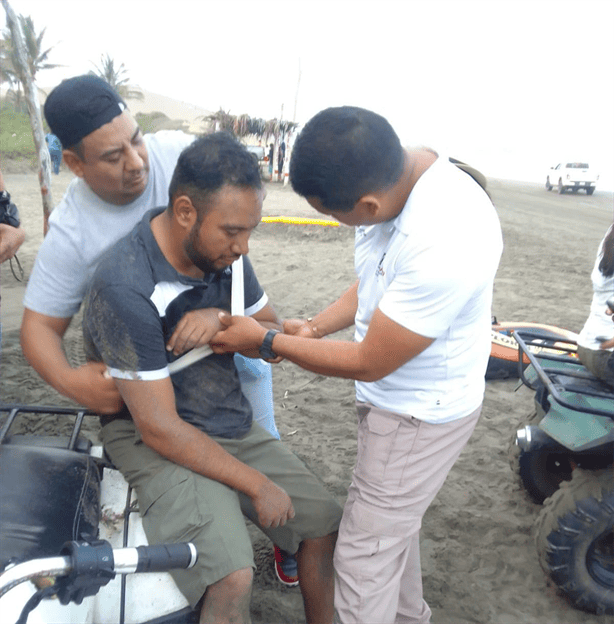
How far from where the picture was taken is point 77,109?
2.12m

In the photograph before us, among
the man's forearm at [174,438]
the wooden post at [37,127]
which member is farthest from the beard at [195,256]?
the wooden post at [37,127]

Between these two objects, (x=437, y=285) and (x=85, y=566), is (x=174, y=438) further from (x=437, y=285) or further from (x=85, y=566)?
(x=437, y=285)

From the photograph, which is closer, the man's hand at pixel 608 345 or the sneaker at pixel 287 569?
the sneaker at pixel 287 569

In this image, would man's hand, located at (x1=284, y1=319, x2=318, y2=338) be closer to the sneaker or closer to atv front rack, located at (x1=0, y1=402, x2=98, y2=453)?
atv front rack, located at (x1=0, y1=402, x2=98, y2=453)

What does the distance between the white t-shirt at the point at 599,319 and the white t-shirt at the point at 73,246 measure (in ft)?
8.56

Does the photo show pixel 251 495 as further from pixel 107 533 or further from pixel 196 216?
pixel 196 216

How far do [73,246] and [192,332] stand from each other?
59 cm

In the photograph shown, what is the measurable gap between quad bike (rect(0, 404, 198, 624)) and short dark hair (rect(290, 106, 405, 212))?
104cm

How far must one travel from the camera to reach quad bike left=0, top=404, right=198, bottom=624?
1207 mm

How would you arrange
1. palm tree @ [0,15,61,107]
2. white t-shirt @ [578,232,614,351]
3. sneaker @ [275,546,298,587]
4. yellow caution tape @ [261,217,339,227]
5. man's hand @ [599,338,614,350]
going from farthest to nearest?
palm tree @ [0,15,61,107] → yellow caution tape @ [261,217,339,227] → white t-shirt @ [578,232,614,351] → man's hand @ [599,338,614,350] → sneaker @ [275,546,298,587]

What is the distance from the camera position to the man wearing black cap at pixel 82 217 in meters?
2.13

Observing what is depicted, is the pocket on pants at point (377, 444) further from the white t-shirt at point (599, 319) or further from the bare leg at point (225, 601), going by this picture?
the white t-shirt at point (599, 319)

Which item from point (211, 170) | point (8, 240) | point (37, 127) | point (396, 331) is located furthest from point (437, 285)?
point (37, 127)

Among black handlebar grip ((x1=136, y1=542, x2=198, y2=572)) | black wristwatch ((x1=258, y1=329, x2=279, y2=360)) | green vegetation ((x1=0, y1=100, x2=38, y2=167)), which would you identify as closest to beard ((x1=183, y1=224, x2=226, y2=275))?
black wristwatch ((x1=258, y1=329, x2=279, y2=360))
